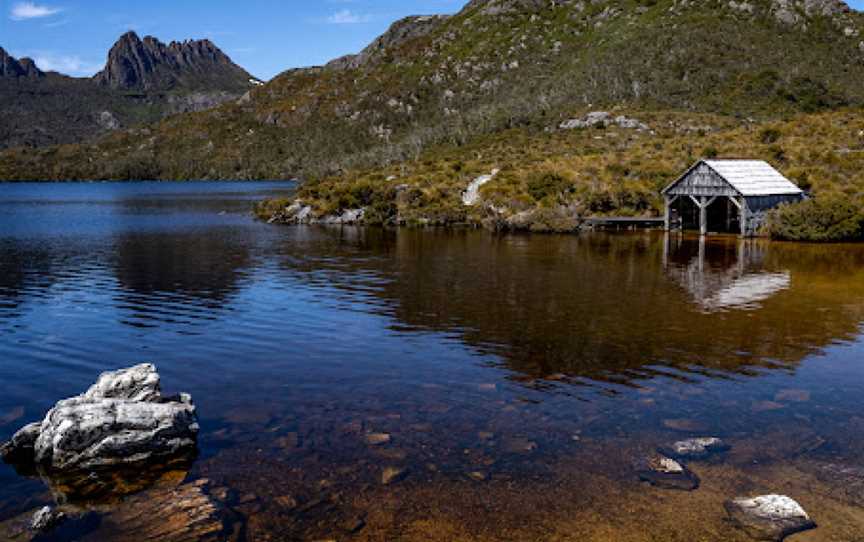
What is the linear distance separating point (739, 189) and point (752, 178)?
2.98 m

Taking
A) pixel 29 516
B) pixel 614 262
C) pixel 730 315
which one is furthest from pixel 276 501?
pixel 614 262

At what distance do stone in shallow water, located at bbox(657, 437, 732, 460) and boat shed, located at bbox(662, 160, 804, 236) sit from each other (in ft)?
139

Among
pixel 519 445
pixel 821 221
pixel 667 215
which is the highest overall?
pixel 667 215

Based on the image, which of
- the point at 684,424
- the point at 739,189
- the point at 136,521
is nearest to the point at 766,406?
the point at 684,424

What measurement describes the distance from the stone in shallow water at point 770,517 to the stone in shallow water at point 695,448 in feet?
6.63

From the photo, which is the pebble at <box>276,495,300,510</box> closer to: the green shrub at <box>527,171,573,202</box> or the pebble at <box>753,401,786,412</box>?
the pebble at <box>753,401,786,412</box>

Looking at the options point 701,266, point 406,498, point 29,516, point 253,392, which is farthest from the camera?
Result: point 701,266

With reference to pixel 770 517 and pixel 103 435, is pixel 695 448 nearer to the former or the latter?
pixel 770 517

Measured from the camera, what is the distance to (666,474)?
41.5 ft

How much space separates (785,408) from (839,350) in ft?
22.0

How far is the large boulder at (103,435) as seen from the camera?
1313 cm

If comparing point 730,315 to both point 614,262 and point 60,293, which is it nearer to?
point 614,262

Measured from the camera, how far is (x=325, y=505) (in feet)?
38.3

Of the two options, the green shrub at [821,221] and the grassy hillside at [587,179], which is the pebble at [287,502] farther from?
the grassy hillside at [587,179]
